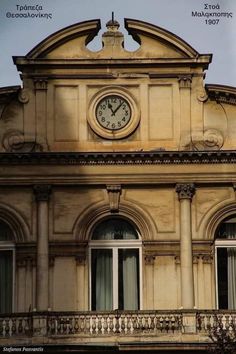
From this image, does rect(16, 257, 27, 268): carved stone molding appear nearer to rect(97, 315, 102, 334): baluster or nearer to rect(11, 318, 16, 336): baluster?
rect(11, 318, 16, 336): baluster

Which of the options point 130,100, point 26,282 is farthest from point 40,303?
point 130,100

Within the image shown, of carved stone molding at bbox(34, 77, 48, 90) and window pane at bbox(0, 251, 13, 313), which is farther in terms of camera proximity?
carved stone molding at bbox(34, 77, 48, 90)

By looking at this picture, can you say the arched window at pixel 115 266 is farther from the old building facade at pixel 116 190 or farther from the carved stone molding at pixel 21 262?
the carved stone molding at pixel 21 262

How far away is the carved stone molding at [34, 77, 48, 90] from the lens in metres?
34.7

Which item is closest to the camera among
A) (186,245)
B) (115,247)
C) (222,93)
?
(186,245)

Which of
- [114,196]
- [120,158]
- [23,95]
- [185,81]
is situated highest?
[185,81]

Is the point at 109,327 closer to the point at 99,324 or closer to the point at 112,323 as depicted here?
the point at 112,323

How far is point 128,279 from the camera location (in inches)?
1345

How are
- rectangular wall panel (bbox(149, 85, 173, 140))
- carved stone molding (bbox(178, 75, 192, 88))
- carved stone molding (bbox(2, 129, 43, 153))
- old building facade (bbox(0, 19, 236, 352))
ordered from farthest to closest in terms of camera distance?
carved stone molding (bbox(178, 75, 192, 88)) → rectangular wall panel (bbox(149, 85, 173, 140)) → carved stone molding (bbox(2, 129, 43, 153)) → old building facade (bbox(0, 19, 236, 352))

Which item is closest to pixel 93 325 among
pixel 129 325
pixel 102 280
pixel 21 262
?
pixel 129 325

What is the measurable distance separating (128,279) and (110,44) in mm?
6213

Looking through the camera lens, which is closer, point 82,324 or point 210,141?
point 82,324

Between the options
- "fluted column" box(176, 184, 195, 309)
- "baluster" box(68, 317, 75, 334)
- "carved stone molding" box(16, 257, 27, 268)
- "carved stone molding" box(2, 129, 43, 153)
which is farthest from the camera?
"carved stone molding" box(2, 129, 43, 153)

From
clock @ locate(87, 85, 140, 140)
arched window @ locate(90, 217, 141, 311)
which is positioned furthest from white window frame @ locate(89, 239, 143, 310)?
clock @ locate(87, 85, 140, 140)
